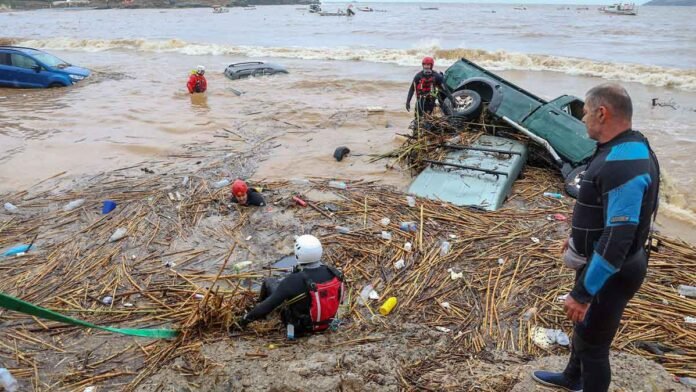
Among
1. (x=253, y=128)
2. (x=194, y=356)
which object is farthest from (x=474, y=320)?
(x=253, y=128)

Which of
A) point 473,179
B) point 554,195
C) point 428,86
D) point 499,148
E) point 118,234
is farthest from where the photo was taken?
point 428,86

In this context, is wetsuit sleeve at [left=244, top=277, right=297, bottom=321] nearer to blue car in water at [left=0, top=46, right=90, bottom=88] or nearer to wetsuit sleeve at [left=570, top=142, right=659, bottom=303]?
wetsuit sleeve at [left=570, top=142, right=659, bottom=303]

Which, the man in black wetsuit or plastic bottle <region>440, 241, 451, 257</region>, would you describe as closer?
plastic bottle <region>440, 241, 451, 257</region>

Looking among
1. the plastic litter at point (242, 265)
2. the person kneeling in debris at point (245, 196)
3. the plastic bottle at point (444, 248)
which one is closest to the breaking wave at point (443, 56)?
the plastic bottle at point (444, 248)

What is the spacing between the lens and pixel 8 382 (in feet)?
10.6

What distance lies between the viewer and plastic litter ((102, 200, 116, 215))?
6109 millimetres

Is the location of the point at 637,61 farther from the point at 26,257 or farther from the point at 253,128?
the point at 26,257

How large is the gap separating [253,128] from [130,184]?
427 cm

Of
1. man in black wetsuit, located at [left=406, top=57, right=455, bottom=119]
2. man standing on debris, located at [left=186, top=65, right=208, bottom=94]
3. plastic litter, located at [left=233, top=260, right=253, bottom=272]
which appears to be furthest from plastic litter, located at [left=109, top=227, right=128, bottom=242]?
man standing on debris, located at [left=186, top=65, right=208, bottom=94]

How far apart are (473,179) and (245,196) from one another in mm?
3232

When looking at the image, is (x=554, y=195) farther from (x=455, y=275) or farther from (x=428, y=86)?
(x=428, y=86)

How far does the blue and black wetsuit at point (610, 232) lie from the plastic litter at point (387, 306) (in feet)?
5.71

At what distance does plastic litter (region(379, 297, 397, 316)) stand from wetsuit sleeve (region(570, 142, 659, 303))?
2075 millimetres

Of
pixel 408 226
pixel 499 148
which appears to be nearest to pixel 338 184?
pixel 408 226
